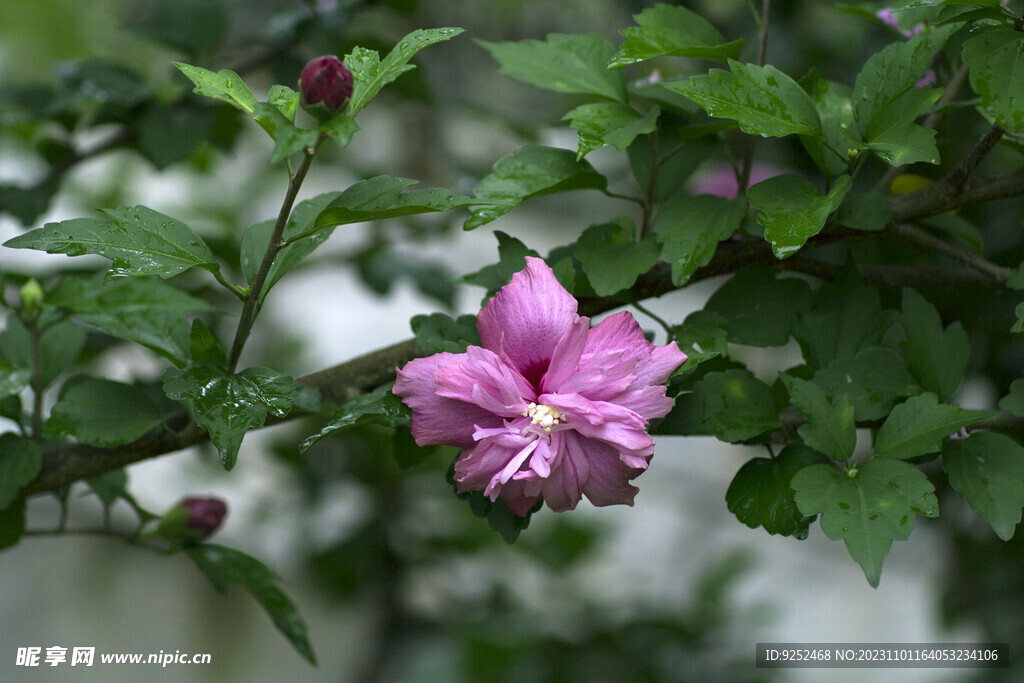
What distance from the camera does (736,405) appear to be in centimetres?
40

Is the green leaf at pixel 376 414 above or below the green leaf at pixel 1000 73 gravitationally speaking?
below

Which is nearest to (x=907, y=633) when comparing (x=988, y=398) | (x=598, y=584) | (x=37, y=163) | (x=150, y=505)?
(x=598, y=584)

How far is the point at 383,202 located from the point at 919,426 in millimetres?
253

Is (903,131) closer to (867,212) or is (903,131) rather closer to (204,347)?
(867,212)

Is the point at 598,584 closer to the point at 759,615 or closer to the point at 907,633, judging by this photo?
the point at 759,615

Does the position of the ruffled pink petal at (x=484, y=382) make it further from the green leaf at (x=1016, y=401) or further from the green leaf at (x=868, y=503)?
the green leaf at (x=1016, y=401)

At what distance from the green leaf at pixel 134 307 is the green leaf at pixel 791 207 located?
29 centimetres

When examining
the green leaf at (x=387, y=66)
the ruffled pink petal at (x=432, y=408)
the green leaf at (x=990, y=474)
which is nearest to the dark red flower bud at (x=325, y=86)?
the green leaf at (x=387, y=66)

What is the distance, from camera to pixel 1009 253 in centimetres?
63

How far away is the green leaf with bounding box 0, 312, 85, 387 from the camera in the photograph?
0.51 m

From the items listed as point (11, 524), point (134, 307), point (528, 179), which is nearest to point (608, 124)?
point (528, 179)

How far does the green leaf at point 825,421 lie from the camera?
0.37 meters

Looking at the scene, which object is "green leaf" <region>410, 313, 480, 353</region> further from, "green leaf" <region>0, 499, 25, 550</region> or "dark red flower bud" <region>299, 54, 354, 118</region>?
"green leaf" <region>0, 499, 25, 550</region>

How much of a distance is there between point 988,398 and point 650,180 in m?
0.47
